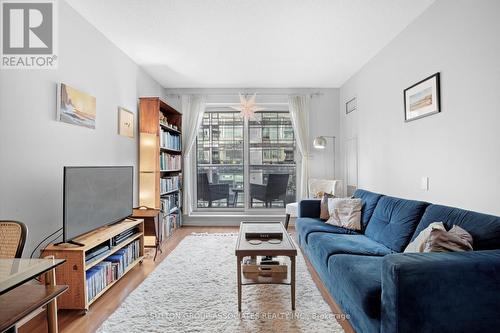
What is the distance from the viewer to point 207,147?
562 cm

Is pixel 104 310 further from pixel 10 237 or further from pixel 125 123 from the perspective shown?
pixel 125 123

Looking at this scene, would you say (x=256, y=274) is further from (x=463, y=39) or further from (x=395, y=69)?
(x=395, y=69)

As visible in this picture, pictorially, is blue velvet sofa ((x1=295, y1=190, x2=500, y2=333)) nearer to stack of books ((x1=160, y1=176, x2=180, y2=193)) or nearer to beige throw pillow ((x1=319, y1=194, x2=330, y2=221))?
beige throw pillow ((x1=319, y1=194, x2=330, y2=221))

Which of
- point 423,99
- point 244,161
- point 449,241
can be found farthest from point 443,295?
point 244,161

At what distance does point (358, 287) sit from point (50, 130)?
2.65 metres

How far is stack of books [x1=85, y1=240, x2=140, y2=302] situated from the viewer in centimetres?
240

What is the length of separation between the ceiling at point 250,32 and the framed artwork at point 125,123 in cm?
78

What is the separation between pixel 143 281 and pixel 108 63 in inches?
97.7

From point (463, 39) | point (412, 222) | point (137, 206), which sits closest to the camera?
point (463, 39)

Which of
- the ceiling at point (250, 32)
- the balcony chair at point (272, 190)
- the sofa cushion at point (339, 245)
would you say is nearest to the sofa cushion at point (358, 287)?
the sofa cushion at point (339, 245)

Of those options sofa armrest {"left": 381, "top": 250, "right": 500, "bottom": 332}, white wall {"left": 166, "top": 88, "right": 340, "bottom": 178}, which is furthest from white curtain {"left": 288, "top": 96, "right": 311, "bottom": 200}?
sofa armrest {"left": 381, "top": 250, "right": 500, "bottom": 332}

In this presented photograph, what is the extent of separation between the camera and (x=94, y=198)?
2.62 m

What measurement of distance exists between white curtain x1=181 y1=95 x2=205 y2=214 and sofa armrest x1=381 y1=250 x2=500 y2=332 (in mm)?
4267

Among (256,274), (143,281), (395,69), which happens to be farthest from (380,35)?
(143,281)
